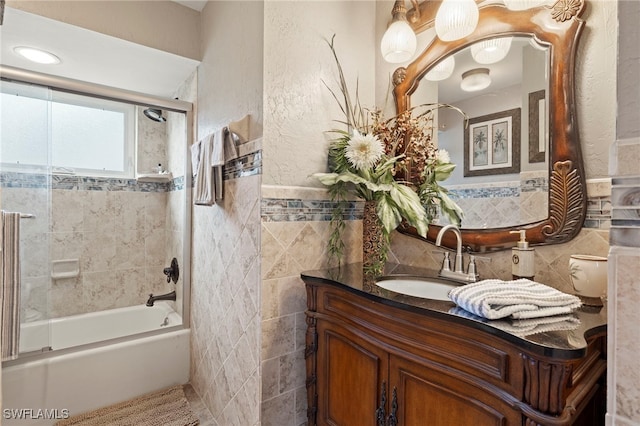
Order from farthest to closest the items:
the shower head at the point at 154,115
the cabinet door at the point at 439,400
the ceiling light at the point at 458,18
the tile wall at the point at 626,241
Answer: the shower head at the point at 154,115
the ceiling light at the point at 458,18
the cabinet door at the point at 439,400
the tile wall at the point at 626,241

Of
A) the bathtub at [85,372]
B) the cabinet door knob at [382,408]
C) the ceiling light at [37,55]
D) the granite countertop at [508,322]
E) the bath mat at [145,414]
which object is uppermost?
the ceiling light at [37,55]


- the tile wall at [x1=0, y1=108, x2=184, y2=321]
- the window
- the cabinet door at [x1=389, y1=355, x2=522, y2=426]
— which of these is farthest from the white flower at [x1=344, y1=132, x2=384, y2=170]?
the window

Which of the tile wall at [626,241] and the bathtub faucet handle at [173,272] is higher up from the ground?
the tile wall at [626,241]

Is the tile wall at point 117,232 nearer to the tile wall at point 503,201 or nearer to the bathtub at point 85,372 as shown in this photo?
the bathtub at point 85,372

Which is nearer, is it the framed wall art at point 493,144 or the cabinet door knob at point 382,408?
the cabinet door knob at point 382,408

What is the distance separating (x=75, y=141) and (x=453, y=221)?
2936 millimetres

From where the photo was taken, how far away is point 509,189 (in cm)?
123

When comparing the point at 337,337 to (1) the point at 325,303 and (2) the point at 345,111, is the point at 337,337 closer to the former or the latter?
(1) the point at 325,303

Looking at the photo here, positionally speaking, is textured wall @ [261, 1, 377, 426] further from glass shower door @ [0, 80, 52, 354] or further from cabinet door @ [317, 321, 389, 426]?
glass shower door @ [0, 80, 52, 354]

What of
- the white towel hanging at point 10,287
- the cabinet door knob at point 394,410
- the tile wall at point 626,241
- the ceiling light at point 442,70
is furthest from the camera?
the white towel hanging at point 10,287

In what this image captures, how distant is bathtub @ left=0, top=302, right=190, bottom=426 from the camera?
1.62 m

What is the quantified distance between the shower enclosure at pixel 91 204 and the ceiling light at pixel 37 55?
0.25 metres

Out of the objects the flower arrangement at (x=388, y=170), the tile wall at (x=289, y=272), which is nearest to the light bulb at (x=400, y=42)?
the flower arrangement at (x=388, y=170)

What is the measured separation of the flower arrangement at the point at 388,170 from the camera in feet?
4.10
